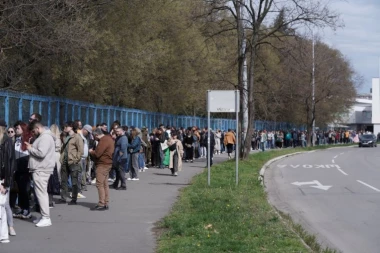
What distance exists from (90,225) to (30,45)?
8217 mm

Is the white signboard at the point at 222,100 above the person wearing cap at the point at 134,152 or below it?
above

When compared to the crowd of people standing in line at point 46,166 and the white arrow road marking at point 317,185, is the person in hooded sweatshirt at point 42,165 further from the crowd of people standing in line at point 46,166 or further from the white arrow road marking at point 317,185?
the white arrow road marking at point 317,185

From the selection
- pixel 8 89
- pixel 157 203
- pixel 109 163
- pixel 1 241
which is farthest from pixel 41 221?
pixel 8 89

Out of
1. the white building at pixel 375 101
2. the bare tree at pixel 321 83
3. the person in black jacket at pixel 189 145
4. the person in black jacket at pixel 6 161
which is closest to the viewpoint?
the person in black jacket at pixel 6 161

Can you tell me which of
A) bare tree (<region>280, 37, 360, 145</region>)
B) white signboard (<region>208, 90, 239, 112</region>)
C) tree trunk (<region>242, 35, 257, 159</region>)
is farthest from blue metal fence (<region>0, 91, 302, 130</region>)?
bare tree (<region>280, 37, 360, 145</region>)

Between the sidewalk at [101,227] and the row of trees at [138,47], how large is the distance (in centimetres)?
444

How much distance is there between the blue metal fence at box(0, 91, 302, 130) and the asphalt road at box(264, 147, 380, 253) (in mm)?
6978

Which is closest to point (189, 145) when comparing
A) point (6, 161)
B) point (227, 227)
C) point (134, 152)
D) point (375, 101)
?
point (134, 152)

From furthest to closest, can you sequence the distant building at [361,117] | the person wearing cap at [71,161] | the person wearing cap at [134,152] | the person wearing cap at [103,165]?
the distant building at [361,117] → the person wearing cap at [134,152] → the person wearing cap at [71,161] → the person wearing cap at [103,165]

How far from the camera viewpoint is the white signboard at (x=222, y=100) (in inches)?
742

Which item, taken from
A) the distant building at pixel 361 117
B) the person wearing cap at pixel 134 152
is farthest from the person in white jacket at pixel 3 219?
the distant building at pixel 361 117

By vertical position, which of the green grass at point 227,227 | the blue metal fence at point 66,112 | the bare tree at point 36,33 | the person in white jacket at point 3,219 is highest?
the bare tree at point 36,33

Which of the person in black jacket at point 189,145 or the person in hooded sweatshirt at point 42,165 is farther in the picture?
the person in black jacket at point 189,145

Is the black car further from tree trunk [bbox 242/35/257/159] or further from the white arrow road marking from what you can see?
the white arrow road marking
